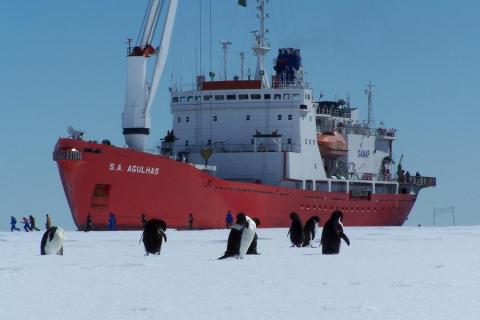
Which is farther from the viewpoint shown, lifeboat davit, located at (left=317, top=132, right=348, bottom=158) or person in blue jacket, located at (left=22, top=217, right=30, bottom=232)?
lifeboat davit, located at (left=317, top=132, right=348, bottom=158)

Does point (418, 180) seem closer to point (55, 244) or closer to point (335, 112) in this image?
point (335, 112)

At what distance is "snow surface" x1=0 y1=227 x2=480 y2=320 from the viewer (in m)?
8.58

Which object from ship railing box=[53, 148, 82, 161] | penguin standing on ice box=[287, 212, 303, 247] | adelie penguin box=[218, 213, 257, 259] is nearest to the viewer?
adelie penguin box=[218, 213, 257, 259]

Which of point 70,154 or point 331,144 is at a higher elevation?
point 331,144

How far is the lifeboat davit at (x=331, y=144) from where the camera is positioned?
166 ft

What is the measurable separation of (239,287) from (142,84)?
27475 millimetres

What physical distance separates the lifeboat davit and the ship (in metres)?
0.06

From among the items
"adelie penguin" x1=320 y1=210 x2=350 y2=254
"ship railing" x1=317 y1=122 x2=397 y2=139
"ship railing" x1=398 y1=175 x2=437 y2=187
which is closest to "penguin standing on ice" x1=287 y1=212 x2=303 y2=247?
"adelie penguin" x1=320 y1=210 x2=350 y2=254

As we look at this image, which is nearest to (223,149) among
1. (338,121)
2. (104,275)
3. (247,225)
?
(338,121)

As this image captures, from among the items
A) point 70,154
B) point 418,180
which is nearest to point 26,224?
point 70,154

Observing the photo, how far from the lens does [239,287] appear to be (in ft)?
35.4

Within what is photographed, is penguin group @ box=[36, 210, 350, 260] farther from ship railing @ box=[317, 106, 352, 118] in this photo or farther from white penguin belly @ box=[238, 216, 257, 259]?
ship railing @ box=[317, 106, 352, 118]

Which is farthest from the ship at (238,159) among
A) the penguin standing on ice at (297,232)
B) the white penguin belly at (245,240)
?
the white penguin belly at (245,240)

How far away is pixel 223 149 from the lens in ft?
152
